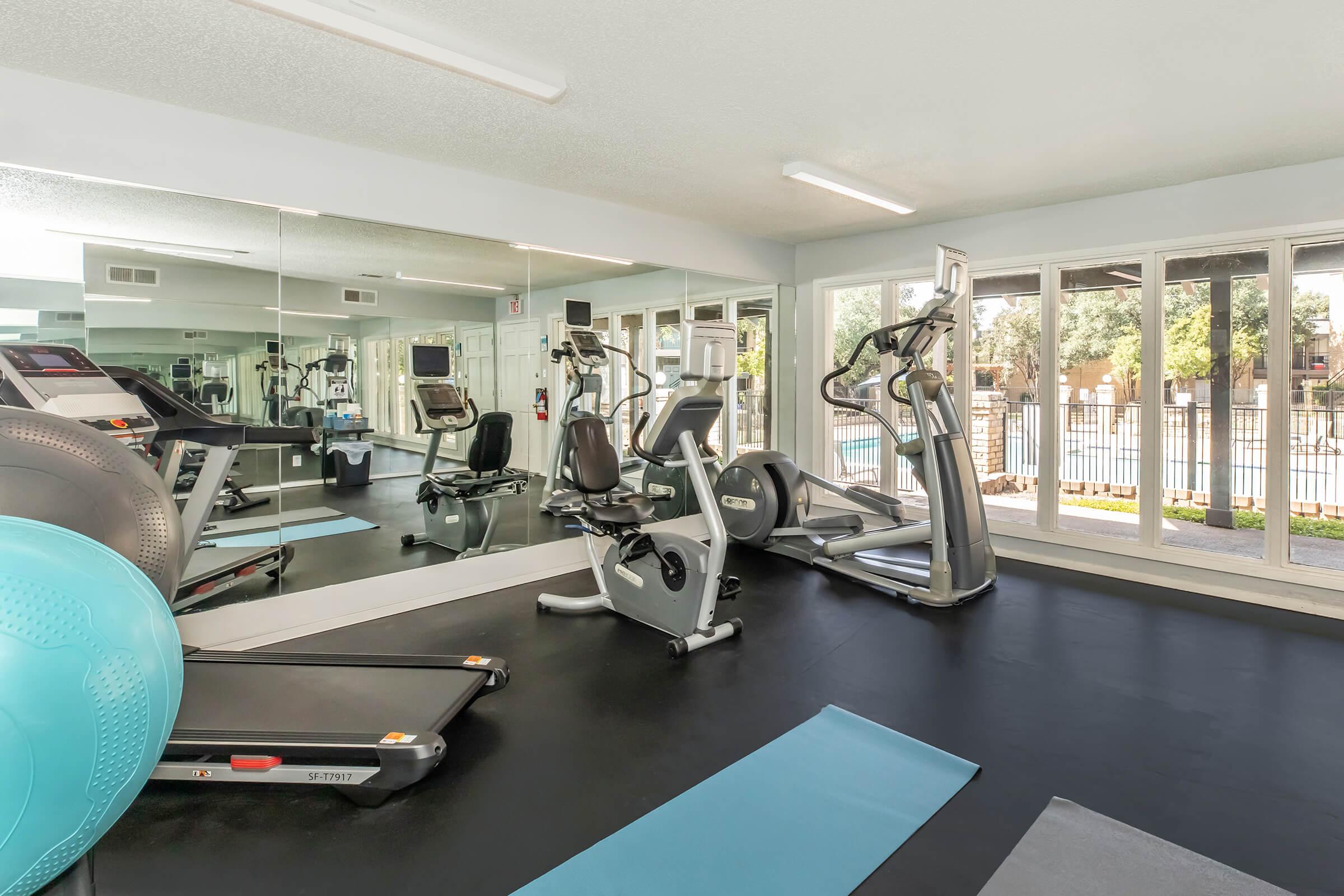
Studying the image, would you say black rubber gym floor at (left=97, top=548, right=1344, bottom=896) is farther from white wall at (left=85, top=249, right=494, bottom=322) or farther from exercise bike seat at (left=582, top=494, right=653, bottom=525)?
white wall at (left=85, top=249, right=494, bottom=322)

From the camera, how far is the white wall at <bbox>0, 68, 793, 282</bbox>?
113 inches

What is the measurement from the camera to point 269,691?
249cm

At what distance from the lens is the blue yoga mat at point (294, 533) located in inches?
134

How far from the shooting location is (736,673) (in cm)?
319

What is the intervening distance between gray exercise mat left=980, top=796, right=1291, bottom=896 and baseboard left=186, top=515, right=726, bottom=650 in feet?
10.9

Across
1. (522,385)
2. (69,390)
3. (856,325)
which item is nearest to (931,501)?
(856,325)

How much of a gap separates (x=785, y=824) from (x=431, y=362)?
3.27m

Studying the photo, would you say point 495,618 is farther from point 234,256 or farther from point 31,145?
point 31,145

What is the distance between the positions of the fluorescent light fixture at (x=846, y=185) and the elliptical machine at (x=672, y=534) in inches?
44.6

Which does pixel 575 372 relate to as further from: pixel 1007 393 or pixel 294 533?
pixel 1007 393

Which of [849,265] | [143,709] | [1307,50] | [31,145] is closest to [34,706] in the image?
[143,709]

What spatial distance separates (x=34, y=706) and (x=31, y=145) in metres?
3.14

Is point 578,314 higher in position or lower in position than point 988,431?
higher

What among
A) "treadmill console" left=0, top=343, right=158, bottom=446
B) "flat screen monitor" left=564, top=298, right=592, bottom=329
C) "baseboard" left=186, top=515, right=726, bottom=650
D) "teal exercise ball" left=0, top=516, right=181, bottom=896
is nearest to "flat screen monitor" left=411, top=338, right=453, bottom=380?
"flat screen monitor" left=564, top=298, right=592, bottom=329
